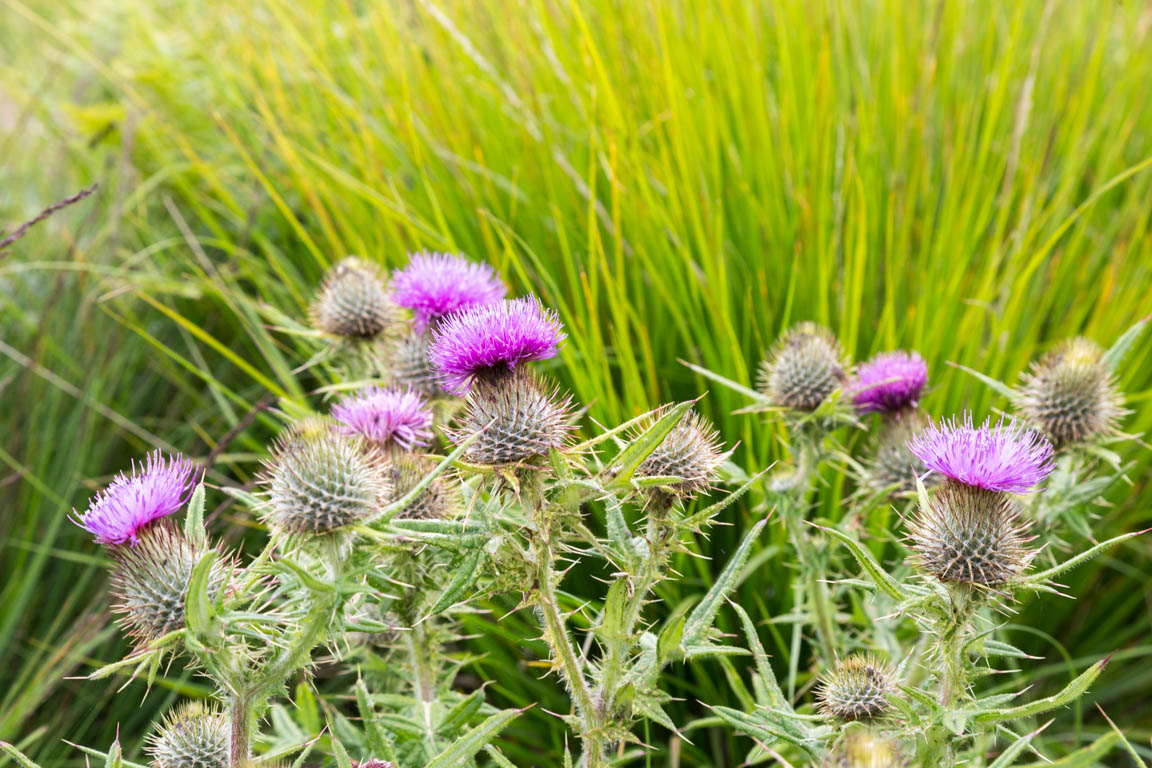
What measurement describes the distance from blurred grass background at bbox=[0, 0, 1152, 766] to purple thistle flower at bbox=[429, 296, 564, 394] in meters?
0.82

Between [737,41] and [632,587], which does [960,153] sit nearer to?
[737,41]

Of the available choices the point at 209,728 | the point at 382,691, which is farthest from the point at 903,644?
the point at 209,728

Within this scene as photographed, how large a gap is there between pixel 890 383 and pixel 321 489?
146 centimetres

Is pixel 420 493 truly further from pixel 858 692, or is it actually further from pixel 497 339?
pixel 858 692

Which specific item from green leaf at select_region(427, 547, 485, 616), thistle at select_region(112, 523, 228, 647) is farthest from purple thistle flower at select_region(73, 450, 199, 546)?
green leaf at select_region(427, 547, 485, 616)

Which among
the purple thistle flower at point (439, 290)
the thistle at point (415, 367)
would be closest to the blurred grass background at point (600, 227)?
the purple thistle flower at point (439, 290)

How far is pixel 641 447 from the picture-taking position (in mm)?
1614

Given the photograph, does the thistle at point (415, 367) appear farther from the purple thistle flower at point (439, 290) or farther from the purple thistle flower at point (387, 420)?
the purple thistle flower at point (387, 420)

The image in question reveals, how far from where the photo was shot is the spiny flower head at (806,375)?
7.84ft

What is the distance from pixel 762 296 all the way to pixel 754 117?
97cm

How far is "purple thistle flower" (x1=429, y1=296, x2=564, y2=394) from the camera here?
175 cm

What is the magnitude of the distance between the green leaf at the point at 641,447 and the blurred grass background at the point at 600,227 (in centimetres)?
101

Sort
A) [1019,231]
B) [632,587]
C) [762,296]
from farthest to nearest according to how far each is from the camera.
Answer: [1019,231] < [762,296] < [632,587]

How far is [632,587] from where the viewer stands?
187 cm
